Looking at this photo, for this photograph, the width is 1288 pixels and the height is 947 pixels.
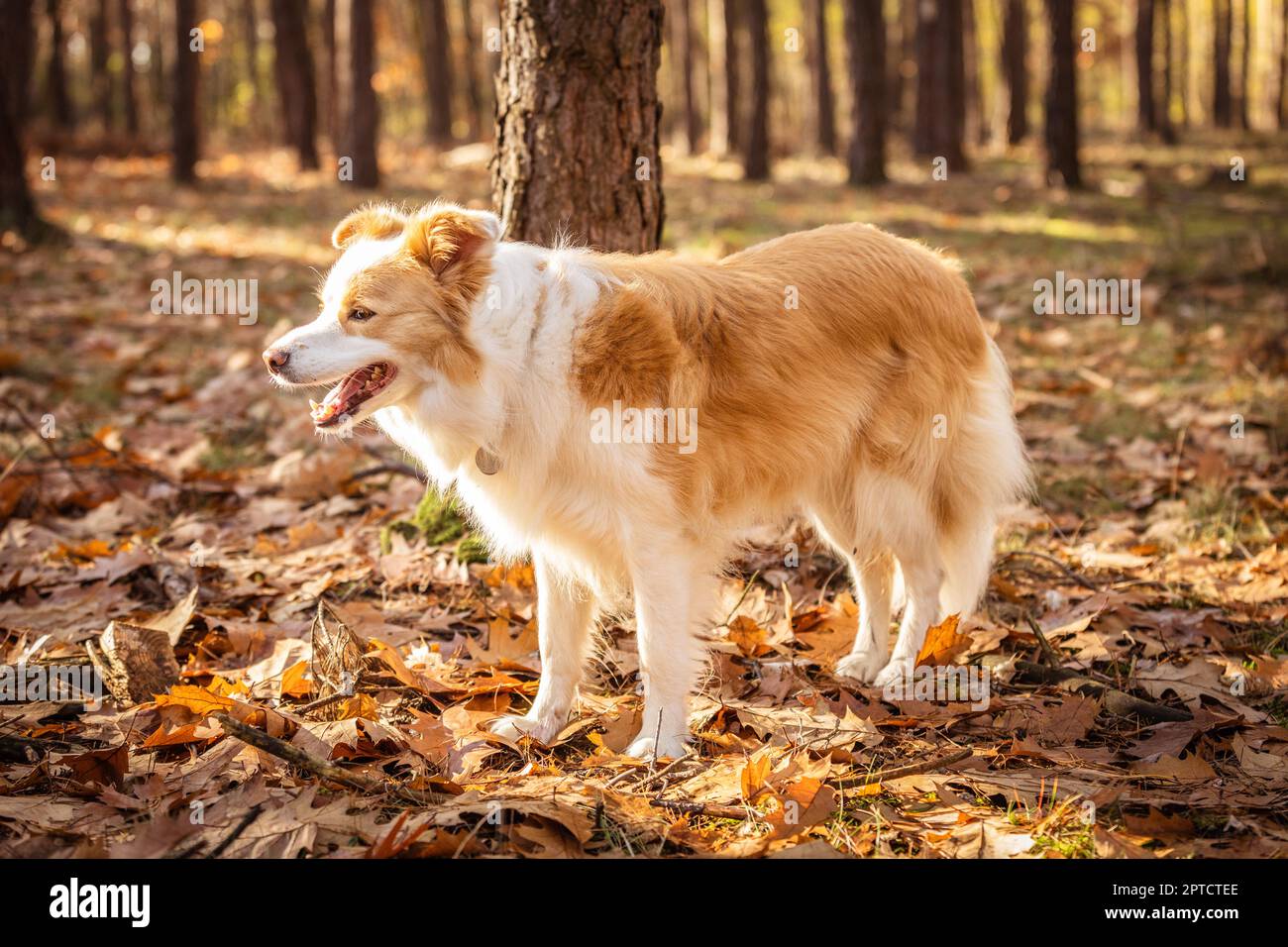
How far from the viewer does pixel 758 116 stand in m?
18.9

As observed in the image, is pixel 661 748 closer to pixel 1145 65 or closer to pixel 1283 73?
pixel 1145 65

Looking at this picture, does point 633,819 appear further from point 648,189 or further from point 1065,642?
point 648,189

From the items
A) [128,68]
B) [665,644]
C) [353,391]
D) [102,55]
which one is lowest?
[665,644]

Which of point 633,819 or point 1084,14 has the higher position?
point 1084,14

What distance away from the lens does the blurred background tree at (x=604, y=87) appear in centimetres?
485

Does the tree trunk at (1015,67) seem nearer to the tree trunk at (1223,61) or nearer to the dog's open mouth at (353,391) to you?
the tree trunk at (1223,61)

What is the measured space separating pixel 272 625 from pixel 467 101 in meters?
31.5

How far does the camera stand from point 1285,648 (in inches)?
175

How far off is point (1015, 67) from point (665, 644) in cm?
2340

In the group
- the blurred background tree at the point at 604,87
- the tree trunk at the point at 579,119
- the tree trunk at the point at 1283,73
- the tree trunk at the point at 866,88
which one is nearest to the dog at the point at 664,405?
the tree trunk at the point at 579,119

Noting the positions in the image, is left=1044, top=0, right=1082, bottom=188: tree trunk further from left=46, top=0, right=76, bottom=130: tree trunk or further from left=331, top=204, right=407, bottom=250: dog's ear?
left=46, top=0, right=76, bottom=130: tree trunk

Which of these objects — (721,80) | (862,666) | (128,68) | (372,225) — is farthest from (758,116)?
(128,68)

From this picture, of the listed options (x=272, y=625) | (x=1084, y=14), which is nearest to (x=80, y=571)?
(x=272, y=625)
